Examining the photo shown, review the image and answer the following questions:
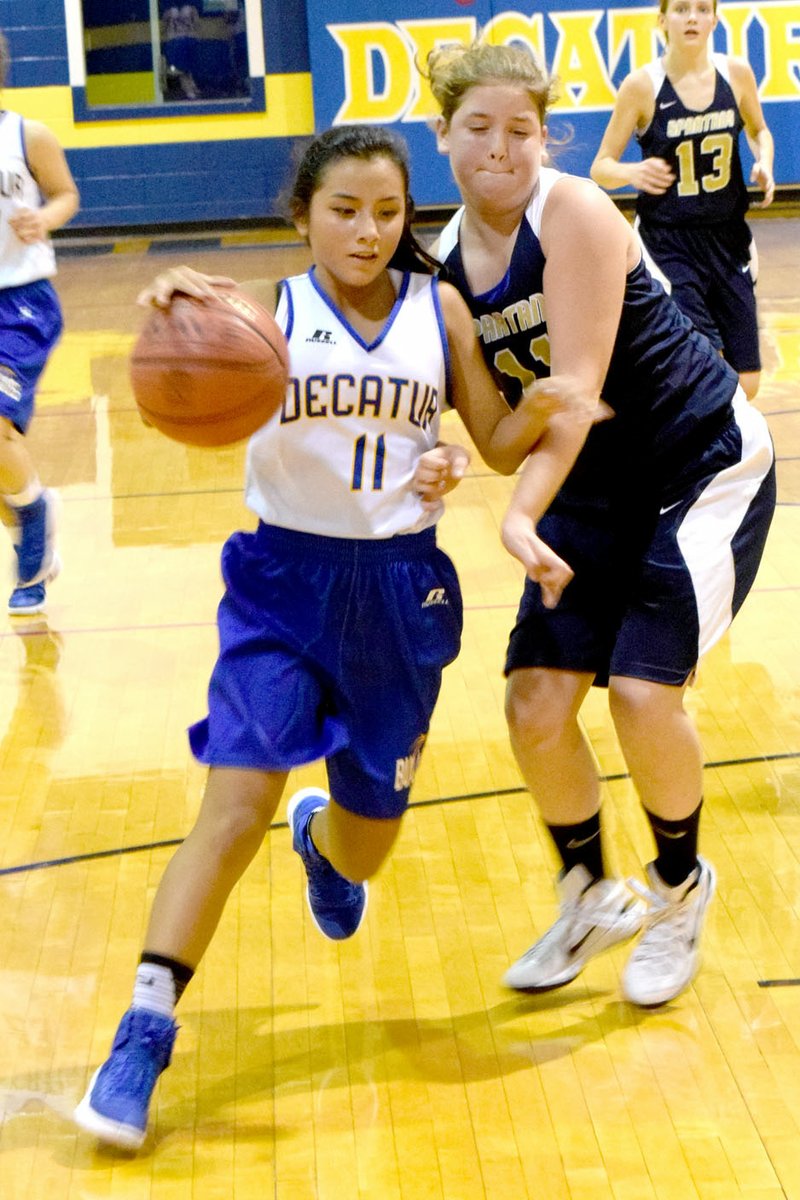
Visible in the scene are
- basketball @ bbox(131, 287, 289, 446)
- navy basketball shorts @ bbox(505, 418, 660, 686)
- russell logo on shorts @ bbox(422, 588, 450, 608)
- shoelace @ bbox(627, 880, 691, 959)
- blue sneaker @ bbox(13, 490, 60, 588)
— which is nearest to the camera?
basketball @ bbox(131, 287, 289, 446)

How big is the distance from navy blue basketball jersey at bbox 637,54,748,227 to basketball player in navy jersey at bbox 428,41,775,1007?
10.3ft

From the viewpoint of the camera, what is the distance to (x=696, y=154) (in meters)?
5.90

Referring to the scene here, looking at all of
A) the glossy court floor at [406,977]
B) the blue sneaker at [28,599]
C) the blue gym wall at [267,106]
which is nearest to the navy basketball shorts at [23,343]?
the blue sneaker at [28,599]

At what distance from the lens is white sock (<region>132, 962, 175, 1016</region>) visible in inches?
93.6

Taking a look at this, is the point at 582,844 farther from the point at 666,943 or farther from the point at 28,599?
the point at 28,599

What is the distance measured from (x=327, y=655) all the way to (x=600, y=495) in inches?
22.0

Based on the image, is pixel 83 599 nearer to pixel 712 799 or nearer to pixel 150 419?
pixel 712 799

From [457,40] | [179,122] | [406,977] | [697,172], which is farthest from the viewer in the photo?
[179,122]

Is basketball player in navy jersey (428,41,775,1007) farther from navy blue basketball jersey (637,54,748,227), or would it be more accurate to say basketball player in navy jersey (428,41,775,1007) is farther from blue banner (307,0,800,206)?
blue banner (307,0,800,206)

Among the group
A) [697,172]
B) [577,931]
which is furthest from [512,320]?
[697,172]

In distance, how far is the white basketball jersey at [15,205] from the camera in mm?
4637

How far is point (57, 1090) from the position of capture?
256cm

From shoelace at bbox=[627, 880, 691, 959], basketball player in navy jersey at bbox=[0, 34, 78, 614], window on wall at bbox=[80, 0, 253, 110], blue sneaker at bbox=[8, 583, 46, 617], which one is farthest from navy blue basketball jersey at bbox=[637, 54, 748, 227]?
window on wall at bbox=[80, 0, 253, 110]

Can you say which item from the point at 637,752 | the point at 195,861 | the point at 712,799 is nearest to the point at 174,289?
the point at 195,861
